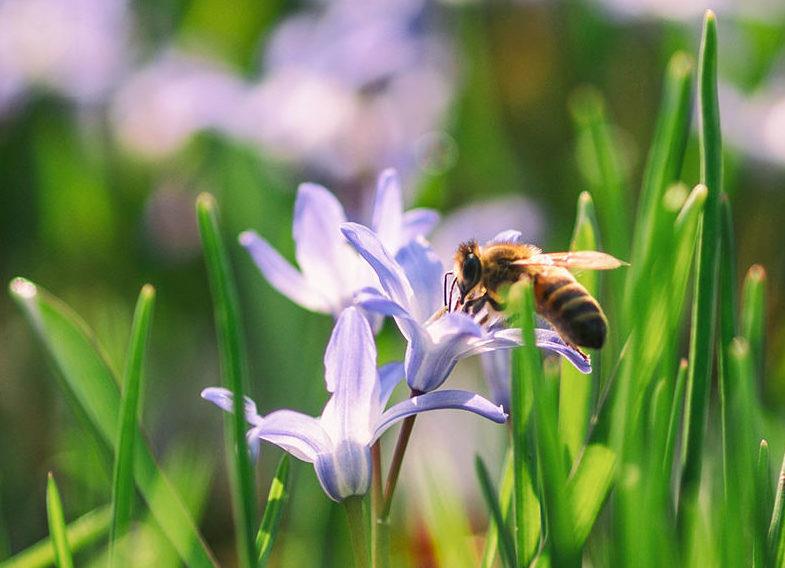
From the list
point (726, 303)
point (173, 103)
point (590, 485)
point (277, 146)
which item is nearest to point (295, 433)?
point (590, 485)

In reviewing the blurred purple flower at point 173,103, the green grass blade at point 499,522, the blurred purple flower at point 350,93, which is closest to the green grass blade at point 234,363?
the green grass blade at point 499,522

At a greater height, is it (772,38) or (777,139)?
(772,38)

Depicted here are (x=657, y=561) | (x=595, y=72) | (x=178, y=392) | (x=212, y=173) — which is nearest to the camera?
(x=657, y=561)

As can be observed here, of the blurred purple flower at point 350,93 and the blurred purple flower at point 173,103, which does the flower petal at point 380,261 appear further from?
the blurred purple flower at point 173,103

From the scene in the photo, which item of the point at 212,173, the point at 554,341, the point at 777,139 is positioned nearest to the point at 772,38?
the point at 777,139

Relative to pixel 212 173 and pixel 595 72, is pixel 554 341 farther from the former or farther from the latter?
pixel 595 72

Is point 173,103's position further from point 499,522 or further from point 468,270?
point 499,522

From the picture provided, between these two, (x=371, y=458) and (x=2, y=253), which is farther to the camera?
(x=2, y=253)
